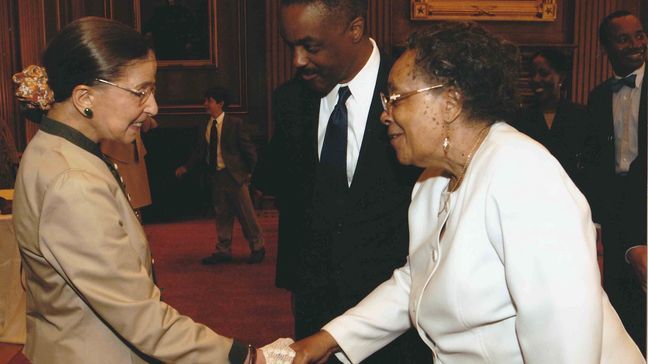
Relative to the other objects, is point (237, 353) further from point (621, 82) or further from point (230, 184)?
point (230, 184)

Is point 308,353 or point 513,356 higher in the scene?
point 513,356

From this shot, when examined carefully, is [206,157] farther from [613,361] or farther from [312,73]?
[613,361]

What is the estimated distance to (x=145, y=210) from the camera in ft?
30.3

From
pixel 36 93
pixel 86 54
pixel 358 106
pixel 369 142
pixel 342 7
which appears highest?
pixel 342 7

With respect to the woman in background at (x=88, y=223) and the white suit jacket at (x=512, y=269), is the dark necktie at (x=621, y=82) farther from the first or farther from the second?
the woman in background at (x=88, y=223)

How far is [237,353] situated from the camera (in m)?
→ 1.93

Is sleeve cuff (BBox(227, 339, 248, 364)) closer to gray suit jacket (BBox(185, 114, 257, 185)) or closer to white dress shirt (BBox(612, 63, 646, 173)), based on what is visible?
white dress shirt (BBox(612, 63, 646, 173))

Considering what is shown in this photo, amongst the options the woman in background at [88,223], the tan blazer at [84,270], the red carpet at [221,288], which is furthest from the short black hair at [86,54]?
the red carpet at [221,288]

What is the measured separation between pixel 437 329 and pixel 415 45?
0.73 metres

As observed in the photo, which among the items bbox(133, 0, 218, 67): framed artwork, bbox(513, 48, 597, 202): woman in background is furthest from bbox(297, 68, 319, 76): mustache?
bbox(133, 0, 218, 67): framed artwork

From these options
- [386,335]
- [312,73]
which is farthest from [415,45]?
[386,335]

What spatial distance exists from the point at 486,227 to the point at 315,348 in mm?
741

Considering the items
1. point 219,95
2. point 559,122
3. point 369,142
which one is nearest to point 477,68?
point 369,142

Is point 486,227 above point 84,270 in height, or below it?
above
